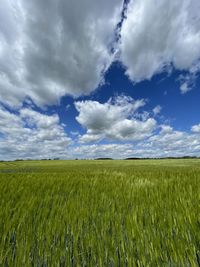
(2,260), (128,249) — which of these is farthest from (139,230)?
(2,260)

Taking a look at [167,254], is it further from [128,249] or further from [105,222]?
[105,222]

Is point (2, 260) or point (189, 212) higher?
point (189, 212)

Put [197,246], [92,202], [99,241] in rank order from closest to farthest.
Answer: [197,246]
[99,241]
[92,202]

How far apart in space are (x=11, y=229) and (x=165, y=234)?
213 cm

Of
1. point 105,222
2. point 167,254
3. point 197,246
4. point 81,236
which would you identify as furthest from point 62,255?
point 197,246

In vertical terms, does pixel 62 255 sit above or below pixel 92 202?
below

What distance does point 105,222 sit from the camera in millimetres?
2373

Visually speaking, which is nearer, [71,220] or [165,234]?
[165,234]

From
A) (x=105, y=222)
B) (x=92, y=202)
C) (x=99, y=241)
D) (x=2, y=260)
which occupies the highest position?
(x=92, y=202)

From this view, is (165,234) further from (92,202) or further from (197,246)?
(92,202)

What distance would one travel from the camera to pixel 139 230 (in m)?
2.16

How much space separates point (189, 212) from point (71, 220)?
177cm

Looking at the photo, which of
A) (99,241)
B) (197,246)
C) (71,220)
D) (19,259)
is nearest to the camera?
(19,259)

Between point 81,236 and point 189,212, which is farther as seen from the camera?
point 189,212
